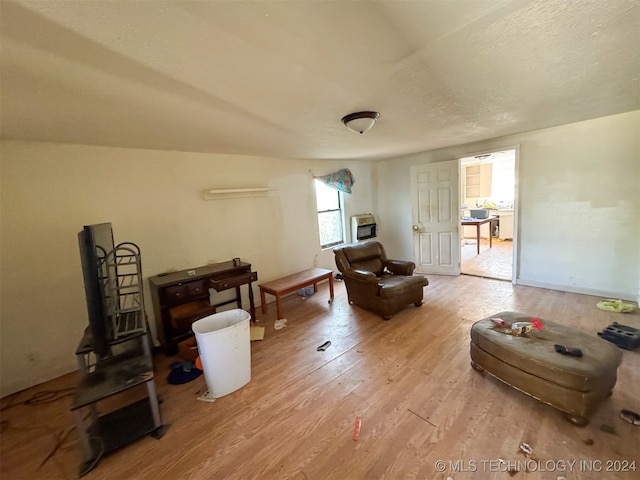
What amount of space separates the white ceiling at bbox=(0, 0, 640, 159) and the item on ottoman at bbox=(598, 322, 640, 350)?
87.5 inches

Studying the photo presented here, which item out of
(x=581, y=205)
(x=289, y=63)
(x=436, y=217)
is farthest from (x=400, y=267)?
(x=289, y=63)

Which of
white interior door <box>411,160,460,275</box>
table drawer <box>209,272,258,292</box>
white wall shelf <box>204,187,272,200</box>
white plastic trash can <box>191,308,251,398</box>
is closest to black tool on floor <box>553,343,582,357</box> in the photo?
white plastic trash can <box>191,308,251,398</box>

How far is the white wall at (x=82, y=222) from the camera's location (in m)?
2.36

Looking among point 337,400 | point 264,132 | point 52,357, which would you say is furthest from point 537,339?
point 52,357

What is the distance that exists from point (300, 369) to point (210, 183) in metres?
2.59

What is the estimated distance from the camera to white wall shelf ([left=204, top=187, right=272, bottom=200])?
3479mm

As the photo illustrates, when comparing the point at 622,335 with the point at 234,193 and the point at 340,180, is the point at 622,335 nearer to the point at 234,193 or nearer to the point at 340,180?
the point at 340,180

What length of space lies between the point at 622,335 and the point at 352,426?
273cm

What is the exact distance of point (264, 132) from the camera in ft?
8.80

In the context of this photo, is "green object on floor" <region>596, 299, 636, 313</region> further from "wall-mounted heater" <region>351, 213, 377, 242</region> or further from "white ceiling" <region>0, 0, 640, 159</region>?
"wall-mounted heater" <region>351, 213, 377, 242</region>

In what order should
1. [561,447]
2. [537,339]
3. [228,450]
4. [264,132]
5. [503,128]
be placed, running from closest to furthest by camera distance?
1. [561,447]
2. [228,450]
3. [537,339]
4. [264,132]
5. [503,128]

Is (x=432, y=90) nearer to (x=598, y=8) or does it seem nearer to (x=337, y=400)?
(x=598, y=8)

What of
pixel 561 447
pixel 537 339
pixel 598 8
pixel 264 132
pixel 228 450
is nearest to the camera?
pixel 598 8

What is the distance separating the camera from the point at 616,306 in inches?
122
